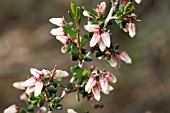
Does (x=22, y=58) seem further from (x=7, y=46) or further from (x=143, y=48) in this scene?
(x=143, y=48)

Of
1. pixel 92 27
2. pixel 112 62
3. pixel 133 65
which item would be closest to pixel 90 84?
pixel 112 62

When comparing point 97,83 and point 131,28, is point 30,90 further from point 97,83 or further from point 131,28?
point 131,28

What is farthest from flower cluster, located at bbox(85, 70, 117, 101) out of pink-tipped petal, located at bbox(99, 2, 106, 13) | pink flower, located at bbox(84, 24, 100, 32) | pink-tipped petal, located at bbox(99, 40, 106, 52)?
pink-tipped petal, located at bbox(99, 2, 106, 13)

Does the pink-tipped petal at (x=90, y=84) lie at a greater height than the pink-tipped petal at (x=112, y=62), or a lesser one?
lesser

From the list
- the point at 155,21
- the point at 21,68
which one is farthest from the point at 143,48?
the point at 21,68

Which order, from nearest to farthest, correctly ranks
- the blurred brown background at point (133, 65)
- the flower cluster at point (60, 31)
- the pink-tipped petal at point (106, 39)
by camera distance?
the pink-tipped petal at point (106, 39) → the flower cluster at point (60, 31) → the blurred brown background at point (133, 65)

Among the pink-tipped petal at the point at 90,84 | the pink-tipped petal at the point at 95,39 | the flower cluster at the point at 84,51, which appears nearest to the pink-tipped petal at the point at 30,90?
the flower cluster at the point at 84,51

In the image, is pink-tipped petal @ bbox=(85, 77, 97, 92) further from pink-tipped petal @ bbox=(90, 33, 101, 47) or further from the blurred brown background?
the blurred brown background

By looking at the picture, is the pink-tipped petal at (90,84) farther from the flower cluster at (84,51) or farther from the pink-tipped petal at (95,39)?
the pink-tipped petal at (95,39)
